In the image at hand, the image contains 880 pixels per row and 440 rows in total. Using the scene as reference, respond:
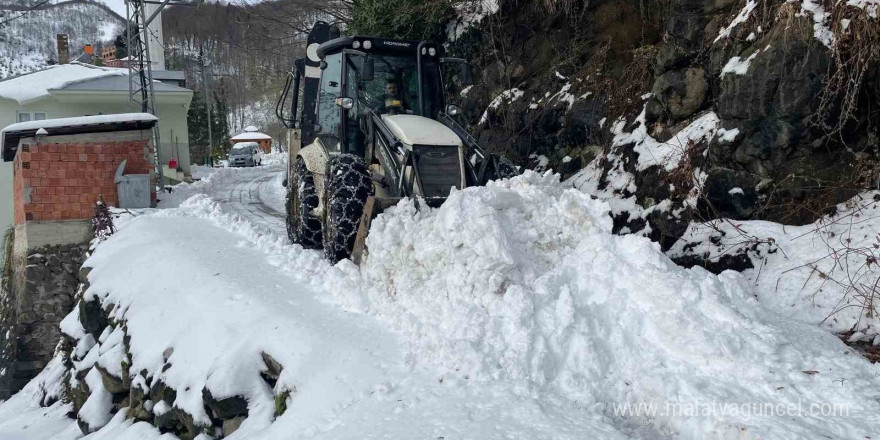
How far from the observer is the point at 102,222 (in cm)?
1084

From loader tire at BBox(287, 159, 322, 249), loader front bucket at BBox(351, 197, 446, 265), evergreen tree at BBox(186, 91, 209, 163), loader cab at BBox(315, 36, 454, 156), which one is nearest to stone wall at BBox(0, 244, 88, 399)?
loader tire at BBox(287, 159, 322, 249)

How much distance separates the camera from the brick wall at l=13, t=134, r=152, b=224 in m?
10.8

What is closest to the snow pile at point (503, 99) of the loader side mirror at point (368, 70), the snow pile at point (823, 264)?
the loader side mirror at point (368, 70)

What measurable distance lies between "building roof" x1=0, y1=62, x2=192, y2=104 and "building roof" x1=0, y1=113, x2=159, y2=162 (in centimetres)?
998

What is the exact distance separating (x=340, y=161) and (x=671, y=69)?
4.20 meters

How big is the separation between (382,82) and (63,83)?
60.0 feet

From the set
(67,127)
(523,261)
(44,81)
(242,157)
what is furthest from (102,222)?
(242,157)

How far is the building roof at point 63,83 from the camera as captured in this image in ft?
65.9

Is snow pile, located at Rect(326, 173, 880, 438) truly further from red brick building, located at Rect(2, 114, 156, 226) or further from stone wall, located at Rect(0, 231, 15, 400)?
stone wall, located at Rect(0, 231, 15, 400)

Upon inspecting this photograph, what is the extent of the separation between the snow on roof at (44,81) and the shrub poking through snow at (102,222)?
11.8 m

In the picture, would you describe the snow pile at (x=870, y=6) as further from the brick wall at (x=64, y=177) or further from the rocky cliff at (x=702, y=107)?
the brick wall at (x=64, y=177)

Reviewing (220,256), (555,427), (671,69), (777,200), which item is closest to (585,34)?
(671,69)

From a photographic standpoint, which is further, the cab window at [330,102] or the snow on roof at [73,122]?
the snow on roof at [73,122]

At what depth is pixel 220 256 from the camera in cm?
770
